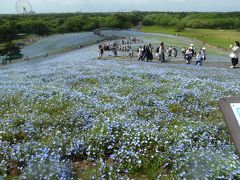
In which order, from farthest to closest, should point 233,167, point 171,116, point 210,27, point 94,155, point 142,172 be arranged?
point 210,27 → point 171,116 → point 94,155 → point 142,172 → point 233,167

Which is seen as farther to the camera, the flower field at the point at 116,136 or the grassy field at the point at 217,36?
the grassy field at the point at 217,36

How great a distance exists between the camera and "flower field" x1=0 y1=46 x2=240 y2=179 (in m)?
7.44

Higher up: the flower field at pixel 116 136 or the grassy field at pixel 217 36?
the flower field at pixel 116 136

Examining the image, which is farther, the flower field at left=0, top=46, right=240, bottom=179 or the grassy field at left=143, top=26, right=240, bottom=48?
the grassy field at left=143, top=26, right=240, bottom=48

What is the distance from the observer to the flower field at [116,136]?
7.44 meters

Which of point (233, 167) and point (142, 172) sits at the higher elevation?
A: point (233, 167)

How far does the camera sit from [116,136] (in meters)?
9.09

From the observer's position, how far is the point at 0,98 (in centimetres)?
1425

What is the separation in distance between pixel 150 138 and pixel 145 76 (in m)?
11.1

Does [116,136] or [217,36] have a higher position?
[116,136]

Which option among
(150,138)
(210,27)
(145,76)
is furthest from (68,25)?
(150,138)

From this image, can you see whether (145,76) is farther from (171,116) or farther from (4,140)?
(4,140)

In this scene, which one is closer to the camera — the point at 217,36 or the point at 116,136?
the point at 116,136

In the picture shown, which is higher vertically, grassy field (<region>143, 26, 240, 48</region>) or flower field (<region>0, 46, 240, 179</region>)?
flower field (<region>0, 46, 240, 179</region>)
